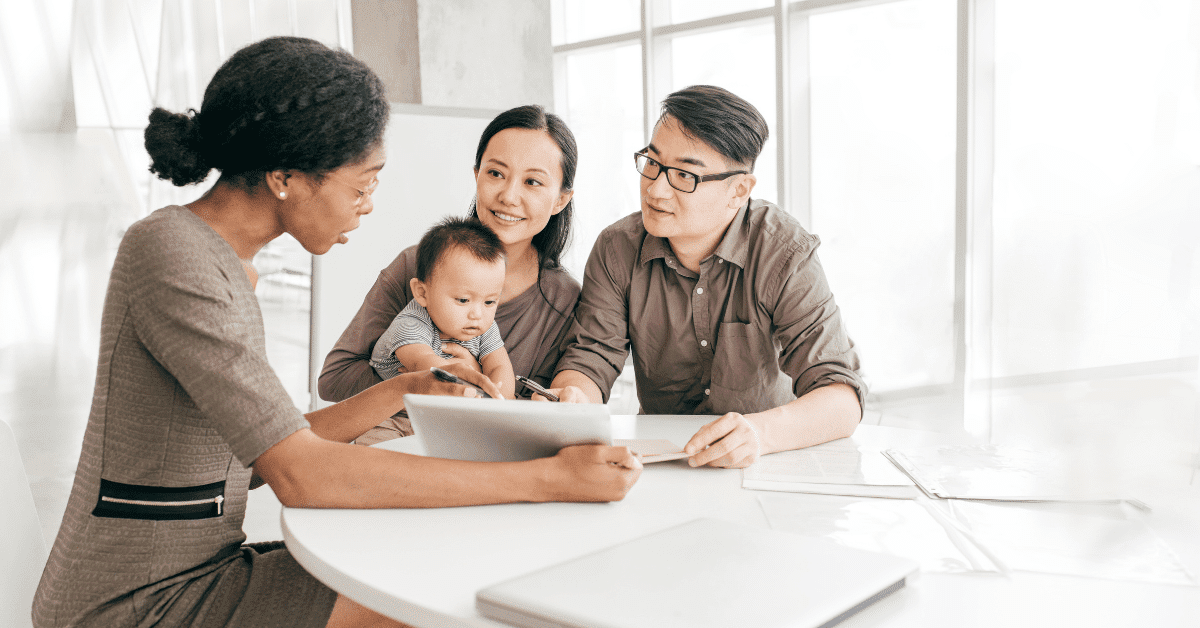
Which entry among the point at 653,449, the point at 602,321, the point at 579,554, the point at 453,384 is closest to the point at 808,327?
the point at 602,321

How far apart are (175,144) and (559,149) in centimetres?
105

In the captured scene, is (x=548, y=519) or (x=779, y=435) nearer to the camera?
(x=548, y=519)

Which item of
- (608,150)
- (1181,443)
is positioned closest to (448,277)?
(1181,443)

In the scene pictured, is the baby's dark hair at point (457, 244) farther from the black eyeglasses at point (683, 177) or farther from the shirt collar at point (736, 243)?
the shirt collar at point (736, 243)

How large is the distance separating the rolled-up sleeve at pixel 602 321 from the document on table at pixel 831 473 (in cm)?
62

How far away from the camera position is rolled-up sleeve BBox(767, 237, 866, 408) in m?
1.85

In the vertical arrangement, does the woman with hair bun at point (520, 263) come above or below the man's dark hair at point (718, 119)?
below

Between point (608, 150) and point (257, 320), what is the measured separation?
5.42m

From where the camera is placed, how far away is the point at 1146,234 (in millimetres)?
3783

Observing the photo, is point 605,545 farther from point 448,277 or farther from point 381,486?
point 448,277

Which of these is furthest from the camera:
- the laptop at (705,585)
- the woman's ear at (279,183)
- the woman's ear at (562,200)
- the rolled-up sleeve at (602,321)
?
the woman's ear at (562,200)

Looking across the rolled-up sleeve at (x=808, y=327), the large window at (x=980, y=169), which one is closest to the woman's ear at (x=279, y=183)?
the rolled-up sleeve at (x=808, y=327)

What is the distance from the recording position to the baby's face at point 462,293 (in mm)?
1960

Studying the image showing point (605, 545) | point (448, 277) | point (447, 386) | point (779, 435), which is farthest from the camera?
point (448, 277)
